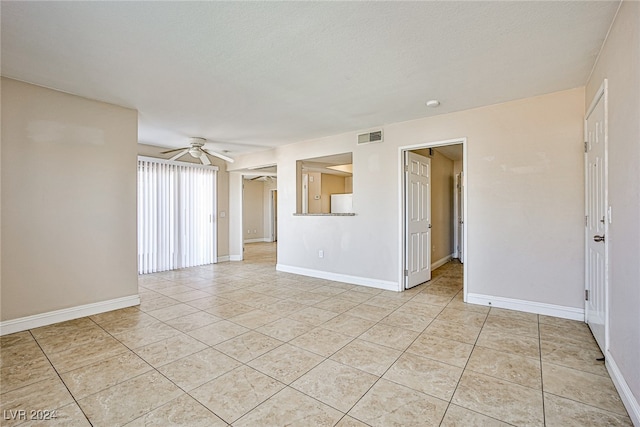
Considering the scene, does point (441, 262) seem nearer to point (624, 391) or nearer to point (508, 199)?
point (508, 199)

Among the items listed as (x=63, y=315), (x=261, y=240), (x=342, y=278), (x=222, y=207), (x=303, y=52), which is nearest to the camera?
(x=303, y=52)

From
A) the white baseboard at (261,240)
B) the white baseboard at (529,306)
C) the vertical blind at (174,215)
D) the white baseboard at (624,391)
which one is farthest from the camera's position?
the white baseboard at (261,240)

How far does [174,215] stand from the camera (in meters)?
6.08

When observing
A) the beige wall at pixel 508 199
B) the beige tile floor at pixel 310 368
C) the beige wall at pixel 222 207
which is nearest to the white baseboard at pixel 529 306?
the beige wall at pixel 508 199

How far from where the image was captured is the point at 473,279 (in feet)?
12.1

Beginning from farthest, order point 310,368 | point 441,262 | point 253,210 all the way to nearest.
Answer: point 253,210 → point 441,262 → point 310,368

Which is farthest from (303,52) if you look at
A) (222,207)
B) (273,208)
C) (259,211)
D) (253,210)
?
(273,208)

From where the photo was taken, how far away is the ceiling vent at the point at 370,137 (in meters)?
4.48

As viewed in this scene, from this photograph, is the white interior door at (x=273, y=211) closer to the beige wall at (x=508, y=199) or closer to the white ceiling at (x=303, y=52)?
the beige wall at (x=508, y=199)

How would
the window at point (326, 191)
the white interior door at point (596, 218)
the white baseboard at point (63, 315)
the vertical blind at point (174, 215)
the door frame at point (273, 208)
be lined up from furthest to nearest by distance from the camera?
the door frame at point (273, 208)
the window at point (326, 191)
the vertical blind at point (174, 215)
the white baseboard at point (63, 315)
the white interior door at point (596, 218)

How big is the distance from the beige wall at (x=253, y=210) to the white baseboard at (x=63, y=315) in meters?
6.84

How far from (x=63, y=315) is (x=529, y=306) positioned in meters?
5.29

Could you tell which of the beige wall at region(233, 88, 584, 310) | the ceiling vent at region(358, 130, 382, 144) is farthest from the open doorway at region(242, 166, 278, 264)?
the beige wall at region(233, 88, 584, 310)

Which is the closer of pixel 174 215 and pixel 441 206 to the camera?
pixel 174 215
